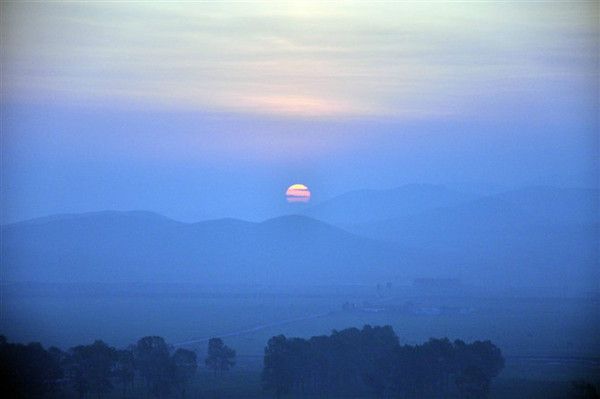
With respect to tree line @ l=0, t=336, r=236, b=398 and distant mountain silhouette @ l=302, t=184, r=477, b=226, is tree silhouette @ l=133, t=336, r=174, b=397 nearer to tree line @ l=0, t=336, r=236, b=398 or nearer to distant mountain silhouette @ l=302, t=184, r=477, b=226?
tree line @ l=0, t=336, r=236, b=398

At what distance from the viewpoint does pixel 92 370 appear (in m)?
6.24

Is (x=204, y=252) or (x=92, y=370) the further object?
(x=204, y=252)

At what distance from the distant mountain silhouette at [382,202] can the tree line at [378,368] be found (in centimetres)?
450

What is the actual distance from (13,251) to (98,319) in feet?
4.75

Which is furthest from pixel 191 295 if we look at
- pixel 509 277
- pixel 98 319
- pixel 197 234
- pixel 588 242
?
pixel 588 242

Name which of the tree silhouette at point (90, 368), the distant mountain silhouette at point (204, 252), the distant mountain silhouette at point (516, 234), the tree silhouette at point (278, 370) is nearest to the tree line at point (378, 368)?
the tree silhouette at point (278, 370)

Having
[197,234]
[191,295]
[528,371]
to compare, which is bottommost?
[528,371]

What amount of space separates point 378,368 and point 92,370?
81.7 inches

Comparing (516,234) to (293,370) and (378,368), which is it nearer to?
(378,368)

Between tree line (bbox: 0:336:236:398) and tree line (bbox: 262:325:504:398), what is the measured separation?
0.70 metres

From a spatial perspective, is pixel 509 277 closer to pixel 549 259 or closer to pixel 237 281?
pixel 549 259

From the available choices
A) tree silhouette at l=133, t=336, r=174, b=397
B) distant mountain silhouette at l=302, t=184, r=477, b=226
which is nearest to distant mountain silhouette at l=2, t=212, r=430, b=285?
distant mountain silhouette at l=302, t=184, r=477, b=226

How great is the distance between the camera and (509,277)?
1141 cm

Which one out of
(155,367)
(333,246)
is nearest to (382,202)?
(333,246)
